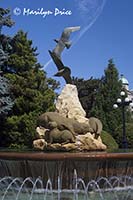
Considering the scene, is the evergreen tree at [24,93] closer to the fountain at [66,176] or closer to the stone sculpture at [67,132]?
the stone sculpture at [67,132]

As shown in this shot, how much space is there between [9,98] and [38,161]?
423 inches

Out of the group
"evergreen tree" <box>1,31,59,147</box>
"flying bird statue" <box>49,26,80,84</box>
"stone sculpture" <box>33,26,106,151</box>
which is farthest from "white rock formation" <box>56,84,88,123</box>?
"evergreen tree" <box>1,31,59,147</box>

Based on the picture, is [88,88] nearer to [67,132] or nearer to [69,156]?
[67,132]

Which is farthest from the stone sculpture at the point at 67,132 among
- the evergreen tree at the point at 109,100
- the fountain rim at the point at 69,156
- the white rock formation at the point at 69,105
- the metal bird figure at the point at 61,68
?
the evergreen tree at the point at 109,100

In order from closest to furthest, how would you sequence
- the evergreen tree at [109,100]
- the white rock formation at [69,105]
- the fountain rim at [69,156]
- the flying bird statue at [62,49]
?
1. the fountain rim at [69,156]
2. the white rock formation at [69,105]
3. the flying bird statue at [62,49]
4. the evergreen tree at [109,100]

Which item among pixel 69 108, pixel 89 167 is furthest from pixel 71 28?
pixel 89 167

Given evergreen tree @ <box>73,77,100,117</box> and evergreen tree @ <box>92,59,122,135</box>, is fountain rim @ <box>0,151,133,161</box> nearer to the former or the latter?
evergreen tree @ <box>92,59,122,135</box>

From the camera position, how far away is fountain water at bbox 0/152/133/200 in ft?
27.9

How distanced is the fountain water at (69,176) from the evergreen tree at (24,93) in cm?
871

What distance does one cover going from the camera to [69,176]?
8773mm

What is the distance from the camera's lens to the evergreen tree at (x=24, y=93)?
18641 millimetres

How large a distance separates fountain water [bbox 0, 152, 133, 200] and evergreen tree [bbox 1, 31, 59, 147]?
8709 mm

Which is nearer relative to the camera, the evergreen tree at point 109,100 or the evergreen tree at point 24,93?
the evergreen tree at point 24,93

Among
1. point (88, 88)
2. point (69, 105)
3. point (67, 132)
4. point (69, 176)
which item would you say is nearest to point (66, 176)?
point (69, 176)
